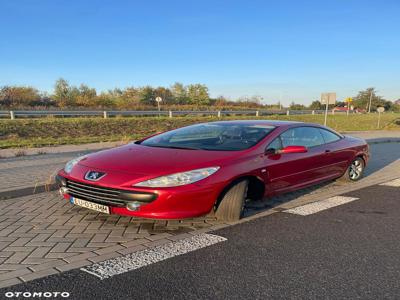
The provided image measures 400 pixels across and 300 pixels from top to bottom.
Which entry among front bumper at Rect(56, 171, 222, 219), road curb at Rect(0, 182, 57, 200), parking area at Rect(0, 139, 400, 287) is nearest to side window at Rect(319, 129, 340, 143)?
parking area at Rect(0, 139, 400, 287)

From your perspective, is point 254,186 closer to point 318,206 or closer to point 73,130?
point 318,206

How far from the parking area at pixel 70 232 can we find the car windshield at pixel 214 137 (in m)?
0.97

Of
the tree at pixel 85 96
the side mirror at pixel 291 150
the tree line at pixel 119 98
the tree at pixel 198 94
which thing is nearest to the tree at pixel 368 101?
the tree line at pixel 119 98

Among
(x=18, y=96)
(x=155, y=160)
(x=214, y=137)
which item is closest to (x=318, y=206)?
(x=214, y=137)

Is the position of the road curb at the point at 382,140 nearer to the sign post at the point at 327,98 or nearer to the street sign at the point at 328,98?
the sign post at the point at 327,98

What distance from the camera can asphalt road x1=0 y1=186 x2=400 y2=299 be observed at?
8.86ft

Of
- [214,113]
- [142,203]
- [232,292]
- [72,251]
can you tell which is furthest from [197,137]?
[214,113]

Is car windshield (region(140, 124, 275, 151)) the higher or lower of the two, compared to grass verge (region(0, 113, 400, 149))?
higher

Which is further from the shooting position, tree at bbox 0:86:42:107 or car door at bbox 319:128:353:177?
tree at bbox 0:86:42:107

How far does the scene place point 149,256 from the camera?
3352mm

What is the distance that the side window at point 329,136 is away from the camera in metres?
6.07

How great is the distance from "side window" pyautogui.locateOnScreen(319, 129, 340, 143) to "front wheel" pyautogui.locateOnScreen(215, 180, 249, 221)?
2.58 metres

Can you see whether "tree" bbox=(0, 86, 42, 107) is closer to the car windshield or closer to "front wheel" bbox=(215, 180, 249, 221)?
the car windshield

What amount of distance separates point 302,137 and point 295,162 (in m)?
0.66
